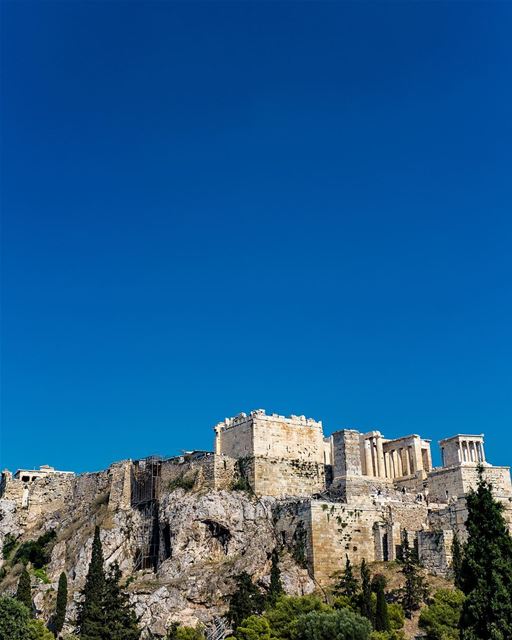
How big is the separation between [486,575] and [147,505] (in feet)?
124

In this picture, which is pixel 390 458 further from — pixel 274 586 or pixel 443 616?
pixel 443 616

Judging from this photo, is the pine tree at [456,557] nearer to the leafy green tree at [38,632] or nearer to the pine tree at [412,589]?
the pine tree at [412,589]

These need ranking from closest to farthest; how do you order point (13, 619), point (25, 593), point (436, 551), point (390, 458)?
1. point (13, 619)
2. point (436, 551)
3. point (25, 593)
4. point (390, 458)

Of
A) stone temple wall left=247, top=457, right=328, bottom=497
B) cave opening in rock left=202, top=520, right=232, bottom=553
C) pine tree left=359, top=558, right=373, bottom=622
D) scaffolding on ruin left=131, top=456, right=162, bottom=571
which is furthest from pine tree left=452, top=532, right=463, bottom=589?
scaffolding on ruin left=131, top=456, right=162, bottom=571

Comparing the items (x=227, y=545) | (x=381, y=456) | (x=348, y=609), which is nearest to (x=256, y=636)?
(x=348, y=609)

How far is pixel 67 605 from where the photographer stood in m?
60.4

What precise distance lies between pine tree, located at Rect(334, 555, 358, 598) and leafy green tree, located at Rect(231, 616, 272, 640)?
7104 mm

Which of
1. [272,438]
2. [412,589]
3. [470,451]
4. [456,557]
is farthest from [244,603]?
[470,451]

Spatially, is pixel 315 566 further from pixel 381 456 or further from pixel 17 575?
pixel 17 575

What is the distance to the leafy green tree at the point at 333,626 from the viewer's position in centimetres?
4694

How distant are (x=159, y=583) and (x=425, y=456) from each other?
27516 mm

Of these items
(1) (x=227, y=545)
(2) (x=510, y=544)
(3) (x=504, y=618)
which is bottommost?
(3) (x=504, y=618)

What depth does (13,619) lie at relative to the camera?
5400 centimetres

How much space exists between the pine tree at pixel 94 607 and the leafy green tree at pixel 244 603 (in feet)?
24.8
